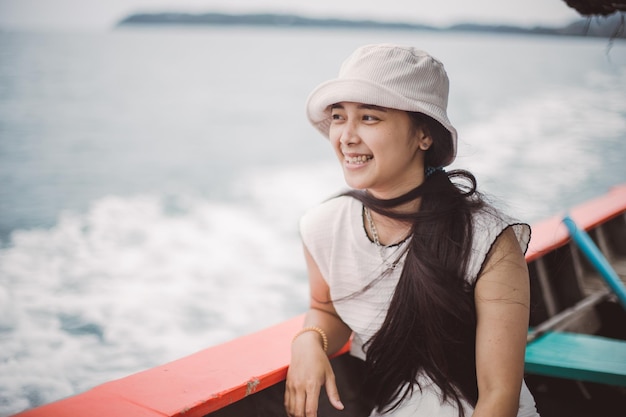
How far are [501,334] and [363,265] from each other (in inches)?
16.2

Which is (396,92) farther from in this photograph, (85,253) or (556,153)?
(556,153)

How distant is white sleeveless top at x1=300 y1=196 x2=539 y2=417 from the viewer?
1351mm

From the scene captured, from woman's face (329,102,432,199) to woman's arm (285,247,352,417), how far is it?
0.35 metres

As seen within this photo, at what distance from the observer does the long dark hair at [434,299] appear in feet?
4.40

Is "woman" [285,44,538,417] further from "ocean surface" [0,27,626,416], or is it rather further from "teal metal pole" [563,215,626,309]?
"teal metal pole" [563,215,626,309]

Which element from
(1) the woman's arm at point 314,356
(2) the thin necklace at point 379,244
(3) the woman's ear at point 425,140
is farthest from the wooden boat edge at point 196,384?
(3) the woman's ear at point 425,140

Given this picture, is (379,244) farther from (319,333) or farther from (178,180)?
(178,180)

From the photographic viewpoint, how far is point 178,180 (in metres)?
14.0

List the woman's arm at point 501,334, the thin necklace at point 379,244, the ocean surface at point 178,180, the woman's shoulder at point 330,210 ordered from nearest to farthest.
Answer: the woman's arm at point 501,334 < the thin necklace at point 379,244 < the woman's shoulder at point 330,210 < the ocean surface at point 178,180

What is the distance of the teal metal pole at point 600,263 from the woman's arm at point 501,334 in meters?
1.34

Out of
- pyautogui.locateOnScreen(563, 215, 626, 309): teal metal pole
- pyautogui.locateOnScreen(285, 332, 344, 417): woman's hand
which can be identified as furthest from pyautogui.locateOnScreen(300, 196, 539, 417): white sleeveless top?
pyautogui.locateOnScreen(563, 215, 626, 309): teal metal pole

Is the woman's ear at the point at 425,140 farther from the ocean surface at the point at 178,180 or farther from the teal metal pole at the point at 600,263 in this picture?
the teal metal pole at the point at 600,263

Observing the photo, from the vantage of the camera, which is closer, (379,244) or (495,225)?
(495,225)

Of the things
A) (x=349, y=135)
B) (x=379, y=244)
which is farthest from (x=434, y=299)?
(x=349, y=135)
